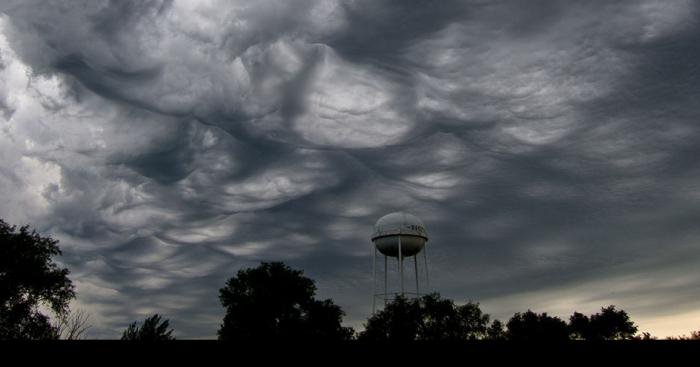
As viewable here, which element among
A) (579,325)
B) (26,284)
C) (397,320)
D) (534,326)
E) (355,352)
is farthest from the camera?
(579,325)

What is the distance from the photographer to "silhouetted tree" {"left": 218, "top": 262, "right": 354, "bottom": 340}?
5262 cm

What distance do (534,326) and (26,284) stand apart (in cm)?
5346

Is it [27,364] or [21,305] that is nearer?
[27,364]

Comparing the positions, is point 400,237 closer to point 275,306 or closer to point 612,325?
point 275,306

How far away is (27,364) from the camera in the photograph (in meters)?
7.39

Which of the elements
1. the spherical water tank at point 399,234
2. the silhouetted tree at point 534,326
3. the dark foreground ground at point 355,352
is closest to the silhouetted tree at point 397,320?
the spherical water tank at point 399,234

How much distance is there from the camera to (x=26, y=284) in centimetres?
4031

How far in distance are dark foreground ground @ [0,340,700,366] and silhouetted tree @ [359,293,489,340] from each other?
41657 mm

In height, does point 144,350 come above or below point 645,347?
below

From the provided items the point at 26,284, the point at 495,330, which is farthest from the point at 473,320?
the point at 26,284

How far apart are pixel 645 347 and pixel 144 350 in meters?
8.51

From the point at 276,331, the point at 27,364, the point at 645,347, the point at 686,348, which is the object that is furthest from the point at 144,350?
the point at 276,331

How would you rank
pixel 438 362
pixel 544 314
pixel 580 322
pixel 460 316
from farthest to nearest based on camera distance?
pixel 580 322 < pixel 544 314 < pixel 460 316 < pixel 438 362

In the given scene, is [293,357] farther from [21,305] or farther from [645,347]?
[21,305]
